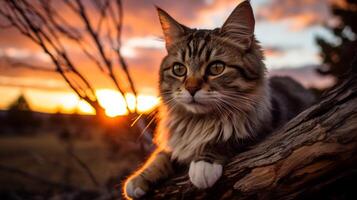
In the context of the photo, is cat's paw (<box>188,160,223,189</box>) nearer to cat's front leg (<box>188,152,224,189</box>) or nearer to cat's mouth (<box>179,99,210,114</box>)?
cat's front leg (<box>188,152,224,189</box>)

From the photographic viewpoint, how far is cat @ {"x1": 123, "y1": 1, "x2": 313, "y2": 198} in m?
2.02

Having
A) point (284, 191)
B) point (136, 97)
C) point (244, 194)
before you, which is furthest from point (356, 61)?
point (136, 97)

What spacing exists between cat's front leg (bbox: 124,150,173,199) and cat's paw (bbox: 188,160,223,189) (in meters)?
0.39

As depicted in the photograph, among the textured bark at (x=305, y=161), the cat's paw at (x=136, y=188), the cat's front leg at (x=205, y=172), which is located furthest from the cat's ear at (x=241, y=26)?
the cat's paw at (x=136, y=188)

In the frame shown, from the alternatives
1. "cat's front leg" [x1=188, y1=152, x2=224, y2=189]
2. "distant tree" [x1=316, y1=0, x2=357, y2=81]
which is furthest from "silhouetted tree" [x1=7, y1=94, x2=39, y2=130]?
"cat's front leg" [x1=188, y1=152, x2=224, y2=189]

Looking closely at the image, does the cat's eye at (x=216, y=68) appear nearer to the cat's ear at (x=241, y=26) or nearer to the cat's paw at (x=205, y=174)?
the cat's ear at (x=241, y=26)

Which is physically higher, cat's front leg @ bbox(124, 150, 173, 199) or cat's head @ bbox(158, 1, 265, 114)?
cat's head @ bbox(158, 1, 265, 114)

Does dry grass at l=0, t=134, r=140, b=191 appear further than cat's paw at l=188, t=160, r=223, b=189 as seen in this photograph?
Yes

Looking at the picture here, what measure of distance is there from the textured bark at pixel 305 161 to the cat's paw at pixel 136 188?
0.26 metres

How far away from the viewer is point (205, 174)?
1.78 meters

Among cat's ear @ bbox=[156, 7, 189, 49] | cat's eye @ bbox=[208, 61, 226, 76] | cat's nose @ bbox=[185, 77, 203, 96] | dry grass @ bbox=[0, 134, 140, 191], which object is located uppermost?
cat's ear @ bbox=[156, 7, 189, 49]

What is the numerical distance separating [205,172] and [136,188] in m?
0.52

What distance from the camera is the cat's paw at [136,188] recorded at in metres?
2.08

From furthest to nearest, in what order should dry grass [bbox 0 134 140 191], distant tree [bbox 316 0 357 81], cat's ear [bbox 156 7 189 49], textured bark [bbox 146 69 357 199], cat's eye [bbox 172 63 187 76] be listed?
distant tree [bbox 316 0 357 81] → dry grass [bbox 0 134 140 191] → cat's ear [bbox 156 7 189 49] → cat's eye [bbox 172 63 187 76] → textured bark [bbox 146 69 357 199]
